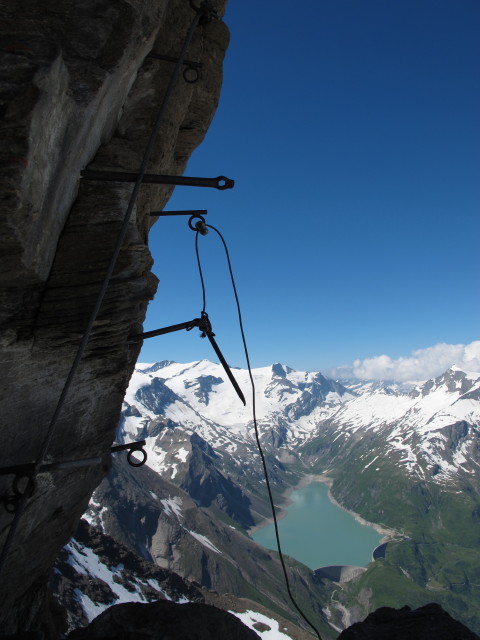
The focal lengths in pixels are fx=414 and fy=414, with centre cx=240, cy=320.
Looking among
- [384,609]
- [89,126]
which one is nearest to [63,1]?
[89,126]

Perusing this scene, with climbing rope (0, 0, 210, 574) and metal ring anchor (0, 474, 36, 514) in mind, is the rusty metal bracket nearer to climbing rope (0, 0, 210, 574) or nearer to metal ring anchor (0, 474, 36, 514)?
climbing rope (0, 0, 210, 574)

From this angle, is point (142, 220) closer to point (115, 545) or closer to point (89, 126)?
point (89, 126)

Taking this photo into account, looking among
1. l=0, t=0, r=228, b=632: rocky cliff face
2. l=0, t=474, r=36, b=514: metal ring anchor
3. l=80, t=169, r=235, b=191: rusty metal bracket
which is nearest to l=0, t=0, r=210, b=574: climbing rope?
l=0, t=474, r=36, b=514: metal ring anchor

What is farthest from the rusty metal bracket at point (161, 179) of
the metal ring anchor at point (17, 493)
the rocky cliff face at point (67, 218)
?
Result: the metal ring anchor at point (17, 493)

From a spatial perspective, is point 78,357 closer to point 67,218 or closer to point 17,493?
point 17,493

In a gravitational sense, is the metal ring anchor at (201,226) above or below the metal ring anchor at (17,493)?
above

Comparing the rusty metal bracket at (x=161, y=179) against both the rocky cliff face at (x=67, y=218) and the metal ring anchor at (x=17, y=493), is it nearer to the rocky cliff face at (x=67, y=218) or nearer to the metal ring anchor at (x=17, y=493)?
the rocky cliff face at (x=67, y=218)
